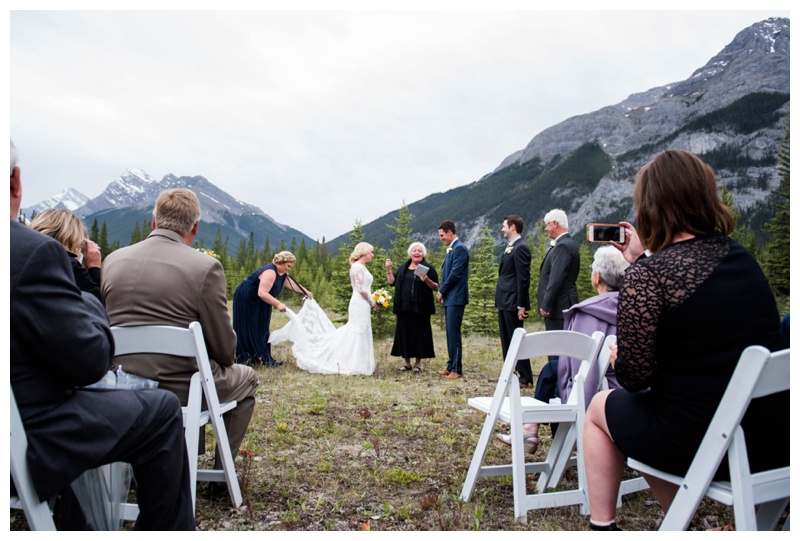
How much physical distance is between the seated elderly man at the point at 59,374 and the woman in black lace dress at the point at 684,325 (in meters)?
1.97

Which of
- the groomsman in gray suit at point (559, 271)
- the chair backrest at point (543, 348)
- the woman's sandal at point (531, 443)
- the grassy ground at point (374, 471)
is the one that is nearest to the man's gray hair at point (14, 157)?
the grassy ground at point (374, 471)

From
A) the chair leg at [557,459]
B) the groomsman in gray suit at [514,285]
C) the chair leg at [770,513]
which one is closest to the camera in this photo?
the chair leg at [770,513]

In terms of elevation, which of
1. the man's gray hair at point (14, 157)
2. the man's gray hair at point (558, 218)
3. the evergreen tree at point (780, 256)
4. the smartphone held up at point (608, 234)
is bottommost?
the evergreen tree at point (780, 256)

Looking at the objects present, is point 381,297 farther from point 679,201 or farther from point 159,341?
point 679,201

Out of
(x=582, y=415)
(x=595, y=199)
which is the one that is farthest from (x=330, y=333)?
(x=595, y=199)

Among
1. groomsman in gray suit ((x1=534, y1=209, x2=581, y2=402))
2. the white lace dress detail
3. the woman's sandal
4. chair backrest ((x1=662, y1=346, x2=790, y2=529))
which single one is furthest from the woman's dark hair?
the white lace dress detail

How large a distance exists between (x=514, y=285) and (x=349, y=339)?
326 cm

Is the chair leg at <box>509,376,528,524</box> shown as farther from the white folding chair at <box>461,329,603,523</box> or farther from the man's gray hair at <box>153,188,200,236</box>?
the man's gray hair at <box>153,188,200,236</box>

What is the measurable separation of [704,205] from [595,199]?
177 meters

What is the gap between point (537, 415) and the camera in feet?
11.2

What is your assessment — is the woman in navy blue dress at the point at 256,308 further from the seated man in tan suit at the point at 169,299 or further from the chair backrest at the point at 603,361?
the chair backrest at the point at 603,361

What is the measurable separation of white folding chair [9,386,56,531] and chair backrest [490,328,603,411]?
2.16 m

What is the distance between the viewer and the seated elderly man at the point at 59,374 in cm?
194

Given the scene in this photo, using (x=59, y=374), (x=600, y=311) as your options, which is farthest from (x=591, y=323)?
(x=59, y=374)
